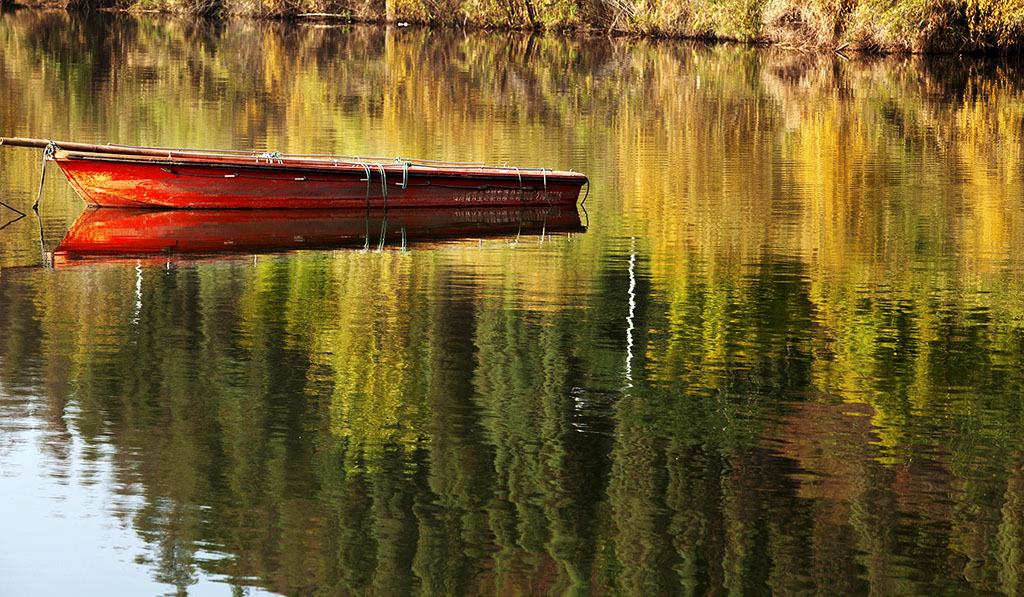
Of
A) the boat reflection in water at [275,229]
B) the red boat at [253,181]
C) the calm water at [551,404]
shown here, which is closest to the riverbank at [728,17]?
the calm water at [551,404]

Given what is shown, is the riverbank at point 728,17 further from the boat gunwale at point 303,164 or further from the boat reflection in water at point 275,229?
the boat reflection in water at point 275,229

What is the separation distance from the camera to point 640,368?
A: 10.1 meters

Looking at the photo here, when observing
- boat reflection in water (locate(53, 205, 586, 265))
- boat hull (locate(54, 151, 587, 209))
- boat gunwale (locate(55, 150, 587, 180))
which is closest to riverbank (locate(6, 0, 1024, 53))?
boat gunwale (locate(55, 150, 587, 180))

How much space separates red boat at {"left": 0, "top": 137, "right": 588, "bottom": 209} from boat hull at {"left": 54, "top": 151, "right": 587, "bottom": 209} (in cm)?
1

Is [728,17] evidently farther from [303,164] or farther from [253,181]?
[253,181]

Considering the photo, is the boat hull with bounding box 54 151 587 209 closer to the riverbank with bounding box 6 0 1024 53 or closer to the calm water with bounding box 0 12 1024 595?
the calm water with bounding box 0 12 1024 595

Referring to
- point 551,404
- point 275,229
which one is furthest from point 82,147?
point 551,404

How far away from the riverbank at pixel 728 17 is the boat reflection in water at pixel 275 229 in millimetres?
31356

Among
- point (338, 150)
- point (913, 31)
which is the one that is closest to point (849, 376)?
Result: point (338, 150)

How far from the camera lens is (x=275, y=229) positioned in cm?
1571

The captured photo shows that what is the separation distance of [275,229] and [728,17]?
1466 inches

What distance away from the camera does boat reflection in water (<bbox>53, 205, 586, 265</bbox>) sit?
1434cm

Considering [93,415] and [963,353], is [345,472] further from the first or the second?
[963,353]

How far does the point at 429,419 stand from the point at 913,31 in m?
40.2
